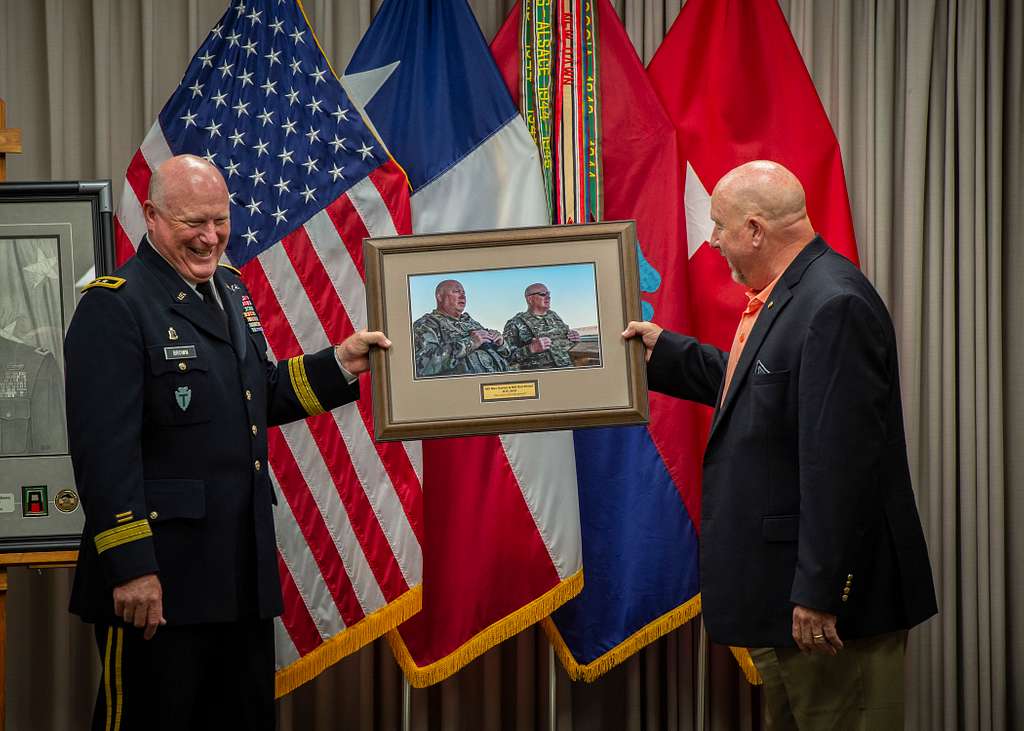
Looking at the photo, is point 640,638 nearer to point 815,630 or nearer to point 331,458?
point 331,458

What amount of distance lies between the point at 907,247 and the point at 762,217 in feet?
4.63

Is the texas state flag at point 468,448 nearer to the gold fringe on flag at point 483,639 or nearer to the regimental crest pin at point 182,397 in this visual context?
the gold fringe on flag at point 483,639

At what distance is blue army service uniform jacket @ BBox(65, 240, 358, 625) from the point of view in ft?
7.26

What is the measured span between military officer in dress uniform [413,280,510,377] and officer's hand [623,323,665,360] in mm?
306

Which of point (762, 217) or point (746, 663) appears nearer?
point (762, 217)

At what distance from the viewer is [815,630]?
2143 mm

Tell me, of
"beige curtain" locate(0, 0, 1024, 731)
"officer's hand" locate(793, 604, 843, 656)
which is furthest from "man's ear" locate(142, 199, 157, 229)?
"officer's hand" locate(793, 604, 843, 656)

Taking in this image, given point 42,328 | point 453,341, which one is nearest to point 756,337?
point 453,341

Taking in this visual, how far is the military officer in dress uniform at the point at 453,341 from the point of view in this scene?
2605mm

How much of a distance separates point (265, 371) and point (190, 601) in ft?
1.98

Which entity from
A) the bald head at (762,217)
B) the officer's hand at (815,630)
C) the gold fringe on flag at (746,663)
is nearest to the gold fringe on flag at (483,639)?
the gold fringe on flag at (746,663)

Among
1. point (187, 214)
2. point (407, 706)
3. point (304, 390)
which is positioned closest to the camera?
point (187, 214)

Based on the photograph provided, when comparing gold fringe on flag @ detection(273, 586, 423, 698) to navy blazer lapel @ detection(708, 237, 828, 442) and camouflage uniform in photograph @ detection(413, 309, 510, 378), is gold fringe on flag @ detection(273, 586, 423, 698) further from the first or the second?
navy blazer lapel @ detection(708, 237, 828, 442)

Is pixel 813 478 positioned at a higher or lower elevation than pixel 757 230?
lower
